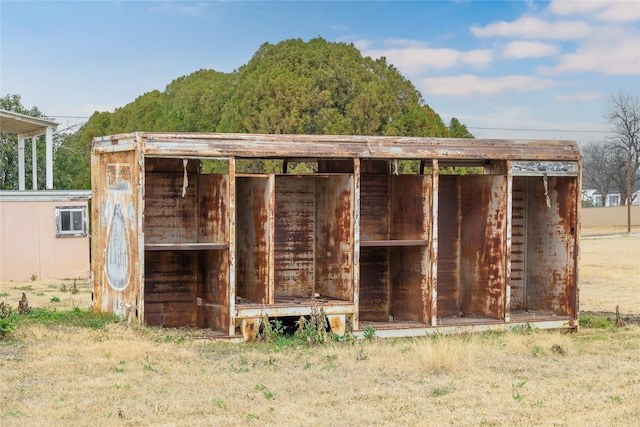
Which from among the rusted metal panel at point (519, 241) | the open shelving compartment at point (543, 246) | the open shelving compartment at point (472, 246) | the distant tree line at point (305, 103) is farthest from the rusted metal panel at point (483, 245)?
the distant tree line at point (305, 103)

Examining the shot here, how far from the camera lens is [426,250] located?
14438mm

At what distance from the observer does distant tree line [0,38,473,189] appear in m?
38.6

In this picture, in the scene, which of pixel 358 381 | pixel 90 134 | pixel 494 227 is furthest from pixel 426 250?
pixel 90 134

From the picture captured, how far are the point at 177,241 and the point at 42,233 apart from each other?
11.9 m

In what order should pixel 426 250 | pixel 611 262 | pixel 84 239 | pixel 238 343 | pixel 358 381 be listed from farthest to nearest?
pixel 611 262
pixel 84 239
pixel 426 250
pixel 238 343
pixel 358 381

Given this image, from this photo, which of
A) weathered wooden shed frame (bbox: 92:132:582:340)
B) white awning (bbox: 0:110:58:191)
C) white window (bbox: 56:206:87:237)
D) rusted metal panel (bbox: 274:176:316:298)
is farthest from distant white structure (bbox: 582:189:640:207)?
rusted metal panel (bbox: 274:176:316:298)

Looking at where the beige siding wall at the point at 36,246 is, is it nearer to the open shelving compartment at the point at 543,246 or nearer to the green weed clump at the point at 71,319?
the green weed clump at the point at 71,319

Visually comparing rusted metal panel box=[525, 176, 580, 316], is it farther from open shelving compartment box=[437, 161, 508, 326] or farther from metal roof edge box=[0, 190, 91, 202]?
metal roof edge box=[0, 190, 91, 202]

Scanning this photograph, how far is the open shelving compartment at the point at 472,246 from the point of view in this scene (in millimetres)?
14914

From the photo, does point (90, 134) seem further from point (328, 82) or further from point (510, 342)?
point (510, 342)

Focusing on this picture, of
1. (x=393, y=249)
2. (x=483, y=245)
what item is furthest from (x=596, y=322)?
(x=393, y=249)

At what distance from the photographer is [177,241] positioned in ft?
47.7

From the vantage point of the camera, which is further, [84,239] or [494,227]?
[84,239]

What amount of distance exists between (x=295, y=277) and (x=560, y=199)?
15.2ft
